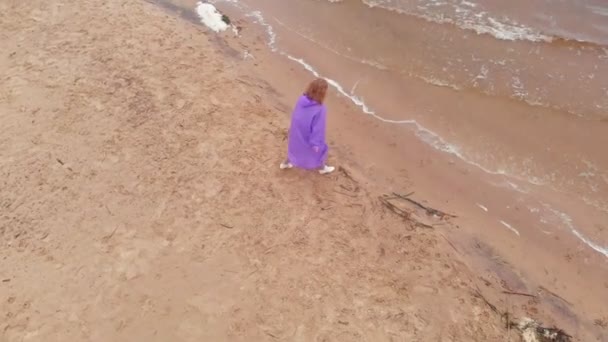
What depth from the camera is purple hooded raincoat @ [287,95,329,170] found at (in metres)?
5.24

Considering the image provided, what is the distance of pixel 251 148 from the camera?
6156 mm

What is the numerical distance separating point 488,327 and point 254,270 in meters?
2.16

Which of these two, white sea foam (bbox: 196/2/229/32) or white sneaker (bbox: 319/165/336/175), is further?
white sea foam (bbox: 196/2/229/32)

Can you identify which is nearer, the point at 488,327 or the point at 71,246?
the point at 488,327

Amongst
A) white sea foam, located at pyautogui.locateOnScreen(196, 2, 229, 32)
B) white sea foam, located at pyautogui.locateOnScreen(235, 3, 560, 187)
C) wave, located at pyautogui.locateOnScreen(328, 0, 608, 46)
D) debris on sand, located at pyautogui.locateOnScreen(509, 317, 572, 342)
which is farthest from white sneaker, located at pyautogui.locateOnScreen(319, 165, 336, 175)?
wave, located at pyautogui.locateOnScreen(328, 0, 608, 46)

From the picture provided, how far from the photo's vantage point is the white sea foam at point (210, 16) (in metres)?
8.30

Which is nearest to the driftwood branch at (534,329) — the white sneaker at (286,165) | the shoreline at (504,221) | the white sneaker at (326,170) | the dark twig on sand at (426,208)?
the shoreline at (504,221)

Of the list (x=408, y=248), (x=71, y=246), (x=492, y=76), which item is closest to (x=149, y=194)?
(x=71, y=246)

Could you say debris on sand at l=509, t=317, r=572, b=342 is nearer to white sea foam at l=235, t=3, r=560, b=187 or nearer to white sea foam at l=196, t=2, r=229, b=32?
white sea foam at l=235, t=3, r=560, b=187

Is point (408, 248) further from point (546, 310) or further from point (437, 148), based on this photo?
point (437, 148)

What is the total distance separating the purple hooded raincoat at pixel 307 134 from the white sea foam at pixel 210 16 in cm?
349

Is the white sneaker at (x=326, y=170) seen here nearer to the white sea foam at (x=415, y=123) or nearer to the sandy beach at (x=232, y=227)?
the sandy beach at (x=232, y=227)

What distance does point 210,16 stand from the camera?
8500 mm

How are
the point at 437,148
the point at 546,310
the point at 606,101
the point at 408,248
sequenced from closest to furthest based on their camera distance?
1. the point at 546,310
2. the point at 408,248
3. the point at 437,148
4. the point at 606,101
